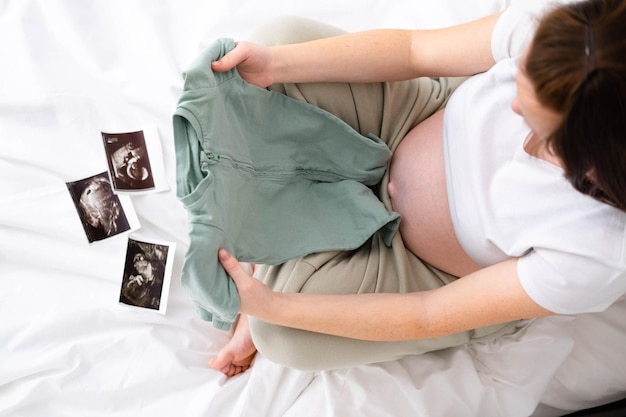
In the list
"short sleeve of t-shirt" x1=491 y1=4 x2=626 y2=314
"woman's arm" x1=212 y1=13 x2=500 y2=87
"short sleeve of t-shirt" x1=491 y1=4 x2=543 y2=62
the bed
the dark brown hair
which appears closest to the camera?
the dark brown hair

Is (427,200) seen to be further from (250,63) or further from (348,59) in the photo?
(250,63)

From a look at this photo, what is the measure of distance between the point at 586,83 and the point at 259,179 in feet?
1.89

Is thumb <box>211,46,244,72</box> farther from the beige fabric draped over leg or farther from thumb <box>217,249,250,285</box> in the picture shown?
thumb <box>217,249,250,285</box>

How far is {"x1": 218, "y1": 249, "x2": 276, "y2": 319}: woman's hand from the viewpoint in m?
0.87

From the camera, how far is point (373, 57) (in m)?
1.01

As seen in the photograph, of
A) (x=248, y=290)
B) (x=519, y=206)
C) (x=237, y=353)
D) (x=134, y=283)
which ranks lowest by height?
(x=237, y=353)

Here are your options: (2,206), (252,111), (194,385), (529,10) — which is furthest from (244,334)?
(529,10)

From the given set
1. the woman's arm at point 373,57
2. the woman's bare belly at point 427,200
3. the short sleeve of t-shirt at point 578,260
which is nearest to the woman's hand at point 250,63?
the woman's arm at point 373,57

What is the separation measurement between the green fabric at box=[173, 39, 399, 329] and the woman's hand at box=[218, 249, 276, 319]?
0.01 meters

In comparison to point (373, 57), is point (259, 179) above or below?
below

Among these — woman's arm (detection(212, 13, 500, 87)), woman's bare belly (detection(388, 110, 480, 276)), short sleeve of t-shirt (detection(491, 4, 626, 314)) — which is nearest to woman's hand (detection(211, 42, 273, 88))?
woman's arm (detection(212, 13, 500, 87))

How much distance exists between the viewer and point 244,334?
1.18 m

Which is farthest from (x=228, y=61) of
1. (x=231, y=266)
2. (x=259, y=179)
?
(x=231, y=266)

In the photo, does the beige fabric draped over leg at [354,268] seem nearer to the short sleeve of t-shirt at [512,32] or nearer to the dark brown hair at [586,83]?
the short sleeve of t-shirt at [512,32]
